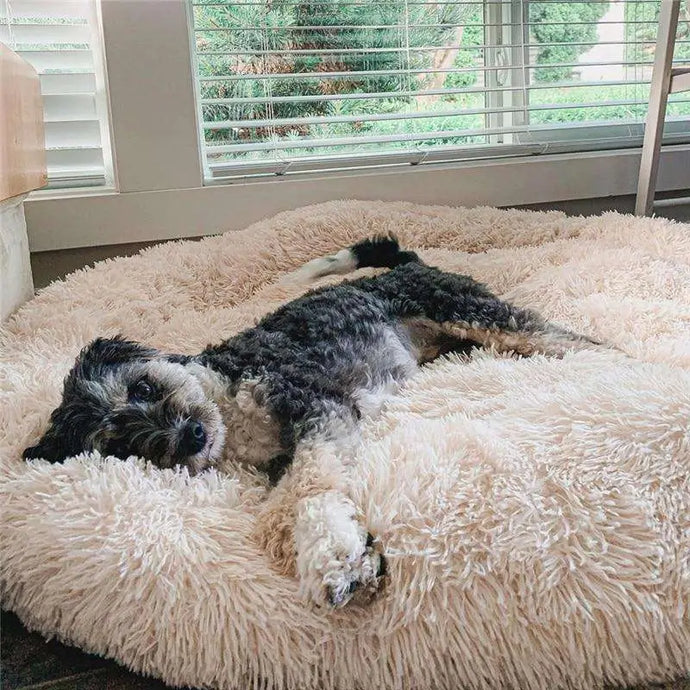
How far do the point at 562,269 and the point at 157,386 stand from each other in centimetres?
133

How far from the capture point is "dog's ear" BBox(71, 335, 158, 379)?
4.33 feet

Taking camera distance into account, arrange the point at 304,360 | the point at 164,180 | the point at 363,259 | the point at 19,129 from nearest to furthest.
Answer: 1. the point at 304,360
2. the point at 19,129
3. the point at 363,259
4. the point at 164,180

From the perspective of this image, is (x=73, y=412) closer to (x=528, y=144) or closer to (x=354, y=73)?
(x=354, y=73)

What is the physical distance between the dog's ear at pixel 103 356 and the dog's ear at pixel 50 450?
12cm

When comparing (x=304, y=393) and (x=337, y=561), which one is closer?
(x=337, y=561)

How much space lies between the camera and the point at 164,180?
258 centimetres

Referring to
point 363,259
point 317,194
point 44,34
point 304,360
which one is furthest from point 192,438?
point 44,34

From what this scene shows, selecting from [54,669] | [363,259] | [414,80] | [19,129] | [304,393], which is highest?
[414,80]

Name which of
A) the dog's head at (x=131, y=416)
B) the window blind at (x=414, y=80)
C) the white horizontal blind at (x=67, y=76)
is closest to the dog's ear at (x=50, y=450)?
the dog's head at (x=131, y=416)

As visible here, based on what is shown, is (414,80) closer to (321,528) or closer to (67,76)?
(67,76)

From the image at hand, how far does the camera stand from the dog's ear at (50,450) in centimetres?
123

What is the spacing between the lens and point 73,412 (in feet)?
4.11

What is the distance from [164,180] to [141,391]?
1.44m

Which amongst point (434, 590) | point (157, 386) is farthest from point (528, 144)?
point (434, 590)
